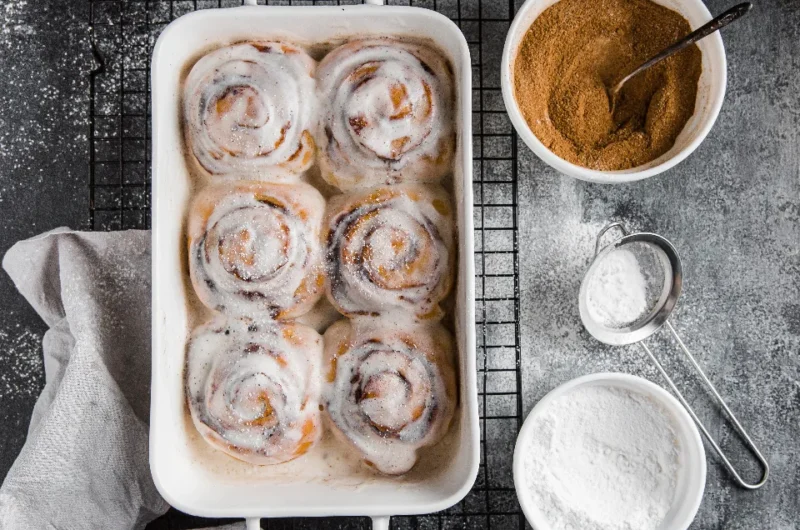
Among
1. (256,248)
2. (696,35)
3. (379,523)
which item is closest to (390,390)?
→ (379,523)

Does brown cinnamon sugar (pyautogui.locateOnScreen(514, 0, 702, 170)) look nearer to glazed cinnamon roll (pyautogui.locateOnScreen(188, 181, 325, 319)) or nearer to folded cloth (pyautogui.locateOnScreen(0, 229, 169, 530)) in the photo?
glazed cinnamon roll (pyautogui.locateOnScreen(188, 181, 325, 319))

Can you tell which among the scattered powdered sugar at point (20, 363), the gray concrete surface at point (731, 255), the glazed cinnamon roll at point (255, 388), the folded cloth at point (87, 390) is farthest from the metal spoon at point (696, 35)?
the scattered powdered sugar at point (20, 363)

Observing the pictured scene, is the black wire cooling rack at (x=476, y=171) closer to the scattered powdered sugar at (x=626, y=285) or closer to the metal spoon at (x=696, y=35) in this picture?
the scattered powdered sugar at (x=626, y=285)

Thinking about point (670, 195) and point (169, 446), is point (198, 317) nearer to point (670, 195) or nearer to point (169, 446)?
point (169, 446)

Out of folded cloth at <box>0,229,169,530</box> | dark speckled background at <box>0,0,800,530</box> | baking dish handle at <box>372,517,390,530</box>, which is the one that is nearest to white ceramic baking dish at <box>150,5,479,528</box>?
baking dish handle at <box>372,517,390,530</box>

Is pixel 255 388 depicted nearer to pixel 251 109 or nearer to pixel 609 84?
pixel 251 109
